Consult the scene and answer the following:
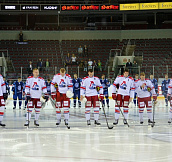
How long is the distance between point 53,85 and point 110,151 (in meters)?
5.00

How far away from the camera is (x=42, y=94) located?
11578 mm

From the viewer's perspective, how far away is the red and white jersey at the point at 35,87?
1127 cm

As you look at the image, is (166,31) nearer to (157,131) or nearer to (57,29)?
(57,29)

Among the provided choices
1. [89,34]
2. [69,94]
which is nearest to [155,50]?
[89,34]

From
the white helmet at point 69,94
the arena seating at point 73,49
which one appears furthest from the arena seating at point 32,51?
the white helmet at point 69,94

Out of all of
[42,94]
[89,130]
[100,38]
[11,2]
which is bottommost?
[89,130]

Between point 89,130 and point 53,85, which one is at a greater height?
point 53,85

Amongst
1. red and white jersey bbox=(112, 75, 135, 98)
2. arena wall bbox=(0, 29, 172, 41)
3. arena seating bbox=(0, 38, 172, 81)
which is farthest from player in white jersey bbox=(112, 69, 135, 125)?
arena wall bbox=(0, 29, 172, 41)

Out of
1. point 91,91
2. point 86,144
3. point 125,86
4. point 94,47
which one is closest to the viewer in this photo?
point 86,144

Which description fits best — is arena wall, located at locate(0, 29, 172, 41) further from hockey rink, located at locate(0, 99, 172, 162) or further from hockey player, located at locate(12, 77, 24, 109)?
hockey rink, located at locate(0, 99, 172, 162)

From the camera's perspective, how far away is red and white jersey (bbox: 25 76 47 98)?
37.0 feet

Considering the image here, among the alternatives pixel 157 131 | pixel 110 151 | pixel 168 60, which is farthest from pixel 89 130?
pixel 168 60

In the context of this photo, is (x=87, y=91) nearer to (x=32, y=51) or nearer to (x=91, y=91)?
(x=91, y=91)

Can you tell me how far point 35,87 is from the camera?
11289mm
